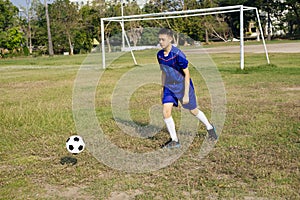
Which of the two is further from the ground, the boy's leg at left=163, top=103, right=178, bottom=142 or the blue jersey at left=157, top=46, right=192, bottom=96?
the blue jersey at left=157, top=46, right=192, bottom=96

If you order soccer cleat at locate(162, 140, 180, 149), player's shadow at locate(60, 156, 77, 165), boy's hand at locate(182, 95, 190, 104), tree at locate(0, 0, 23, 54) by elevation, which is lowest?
player's shadow at locate(60, 156, 77, 165)

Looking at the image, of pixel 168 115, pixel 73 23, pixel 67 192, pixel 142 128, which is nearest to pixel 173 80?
pixel 168 115

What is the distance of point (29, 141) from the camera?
Answer: 6703 millimetres

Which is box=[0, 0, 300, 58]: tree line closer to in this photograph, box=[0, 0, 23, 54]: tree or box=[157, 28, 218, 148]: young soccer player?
box=[0, 0, 23, 54]: tree

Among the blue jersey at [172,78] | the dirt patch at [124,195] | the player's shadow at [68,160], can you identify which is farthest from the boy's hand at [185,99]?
the dirt patch at [124,195]

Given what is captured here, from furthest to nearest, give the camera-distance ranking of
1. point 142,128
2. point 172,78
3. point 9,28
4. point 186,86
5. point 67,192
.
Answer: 1. point 9,28
2. point 142,128
3. point 172,78
4. point 186,86
5. point 67,192

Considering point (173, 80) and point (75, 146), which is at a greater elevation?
point (173, 80)

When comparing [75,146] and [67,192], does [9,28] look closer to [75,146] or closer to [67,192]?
[75,146]

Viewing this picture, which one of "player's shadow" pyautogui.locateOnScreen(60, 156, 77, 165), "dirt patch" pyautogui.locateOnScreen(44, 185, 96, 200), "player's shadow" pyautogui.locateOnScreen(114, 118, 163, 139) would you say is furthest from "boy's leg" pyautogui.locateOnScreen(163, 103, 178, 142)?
"dirt patch" pyautogui.locateOnScreen(44, 185, 96, 200)

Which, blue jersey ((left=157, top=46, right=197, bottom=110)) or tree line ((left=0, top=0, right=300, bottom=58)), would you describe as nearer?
blue jersey ((left=157, top=46, right=197, bottom=110))

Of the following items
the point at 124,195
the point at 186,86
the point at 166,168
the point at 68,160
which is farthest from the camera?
the point at 186,86

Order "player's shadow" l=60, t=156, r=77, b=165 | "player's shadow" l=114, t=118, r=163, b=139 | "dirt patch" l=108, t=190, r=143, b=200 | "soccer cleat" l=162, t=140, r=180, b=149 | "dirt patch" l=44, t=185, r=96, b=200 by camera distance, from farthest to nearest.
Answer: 1. "player's shadow" l=114, t=118, r=163, b=139
2. "soccer cleat" l=162, t=140, r=180, b=149
3. "player's shadow" l=60, t=156, r=77, b=165
4. "dirt patch" l=44, t=185, r=96, b=200
5. "dirt patch" l=108, t=190, r=143, b=200

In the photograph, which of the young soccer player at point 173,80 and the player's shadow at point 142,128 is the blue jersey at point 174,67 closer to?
the young soccer player at point 173,80

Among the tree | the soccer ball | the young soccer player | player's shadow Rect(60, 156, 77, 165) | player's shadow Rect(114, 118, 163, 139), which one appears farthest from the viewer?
the tree
